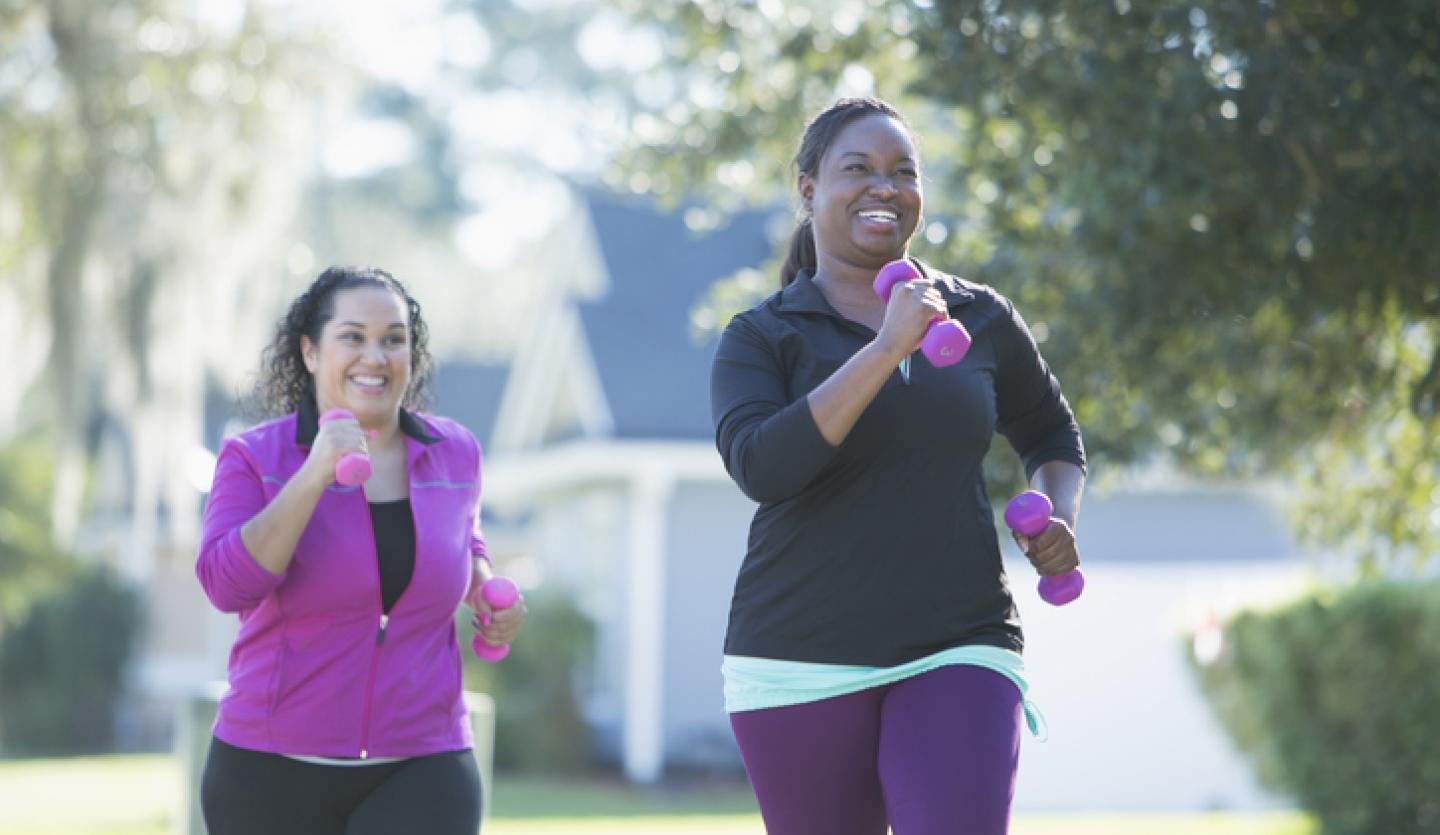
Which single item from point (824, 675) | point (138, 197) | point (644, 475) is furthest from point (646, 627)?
point (824, 675)

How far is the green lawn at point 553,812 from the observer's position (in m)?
13.7

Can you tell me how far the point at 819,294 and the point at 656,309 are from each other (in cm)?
1819

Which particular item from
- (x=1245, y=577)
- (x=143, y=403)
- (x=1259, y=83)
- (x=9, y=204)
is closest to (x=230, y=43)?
(x=9, y=204)

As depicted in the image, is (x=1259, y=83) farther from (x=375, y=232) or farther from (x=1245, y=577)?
(x=375, y=232)

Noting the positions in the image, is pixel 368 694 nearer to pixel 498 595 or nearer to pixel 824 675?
pixel 498 595

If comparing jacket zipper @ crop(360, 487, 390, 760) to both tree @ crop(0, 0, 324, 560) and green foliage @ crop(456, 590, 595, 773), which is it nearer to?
tree @ crop(0, 0, 324, 560)

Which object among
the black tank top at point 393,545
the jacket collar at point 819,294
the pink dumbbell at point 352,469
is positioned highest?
the jacket collar at point 819,294

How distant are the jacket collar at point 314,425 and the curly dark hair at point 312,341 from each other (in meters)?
0.09

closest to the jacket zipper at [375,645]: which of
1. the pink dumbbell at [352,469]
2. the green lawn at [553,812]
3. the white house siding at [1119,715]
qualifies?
the pink dumbbell at [352,469]

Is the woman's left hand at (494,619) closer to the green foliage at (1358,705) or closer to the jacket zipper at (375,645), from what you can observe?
the jacket zipper at (375,645)

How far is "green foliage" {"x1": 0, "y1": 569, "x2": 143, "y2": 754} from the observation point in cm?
2555

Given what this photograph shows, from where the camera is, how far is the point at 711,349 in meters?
20.3

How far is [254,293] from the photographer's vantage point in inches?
668

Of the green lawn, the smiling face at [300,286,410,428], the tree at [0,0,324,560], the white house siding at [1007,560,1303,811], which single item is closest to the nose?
the smiling face at [300,286,410,428]
